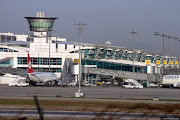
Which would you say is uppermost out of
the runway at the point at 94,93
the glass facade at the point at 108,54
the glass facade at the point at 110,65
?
the glass facade at the point at 108,54

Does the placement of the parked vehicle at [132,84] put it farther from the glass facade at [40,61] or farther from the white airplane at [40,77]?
the glass facade at [40,61]

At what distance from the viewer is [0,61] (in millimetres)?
126000

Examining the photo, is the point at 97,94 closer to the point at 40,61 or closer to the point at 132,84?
the point at 132,84

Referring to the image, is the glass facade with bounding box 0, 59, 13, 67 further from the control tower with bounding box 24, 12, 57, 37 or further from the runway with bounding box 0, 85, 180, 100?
the runway with bounding box 0, 85, 180, 100

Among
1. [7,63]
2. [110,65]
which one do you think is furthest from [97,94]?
[110,65]

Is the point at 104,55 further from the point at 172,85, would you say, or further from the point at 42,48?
the point at 172,85

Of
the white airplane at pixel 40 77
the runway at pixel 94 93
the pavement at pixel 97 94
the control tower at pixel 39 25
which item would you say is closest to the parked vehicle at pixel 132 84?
the white airplane at pixel 40 77

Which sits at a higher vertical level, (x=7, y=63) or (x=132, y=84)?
(x=7, y=63)

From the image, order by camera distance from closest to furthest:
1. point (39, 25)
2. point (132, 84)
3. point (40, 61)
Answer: point (132, 84)
point (40, 61)
point (39, 25)

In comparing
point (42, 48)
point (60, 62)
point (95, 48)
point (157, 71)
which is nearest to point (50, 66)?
point (60, 62)

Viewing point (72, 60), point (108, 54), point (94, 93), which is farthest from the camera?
point (108, 54)

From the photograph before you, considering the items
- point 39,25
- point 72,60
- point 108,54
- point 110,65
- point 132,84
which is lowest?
point 132,84

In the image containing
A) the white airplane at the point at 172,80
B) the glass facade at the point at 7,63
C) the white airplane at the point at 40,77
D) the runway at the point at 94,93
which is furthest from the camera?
the glass facade at the point at 7,63

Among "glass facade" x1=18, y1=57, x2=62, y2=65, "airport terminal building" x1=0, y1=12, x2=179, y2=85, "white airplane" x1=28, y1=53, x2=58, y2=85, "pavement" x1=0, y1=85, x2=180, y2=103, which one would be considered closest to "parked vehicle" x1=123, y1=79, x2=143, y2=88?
"airport terminal building" x1=0, y1=12, x2=179, y2=85
